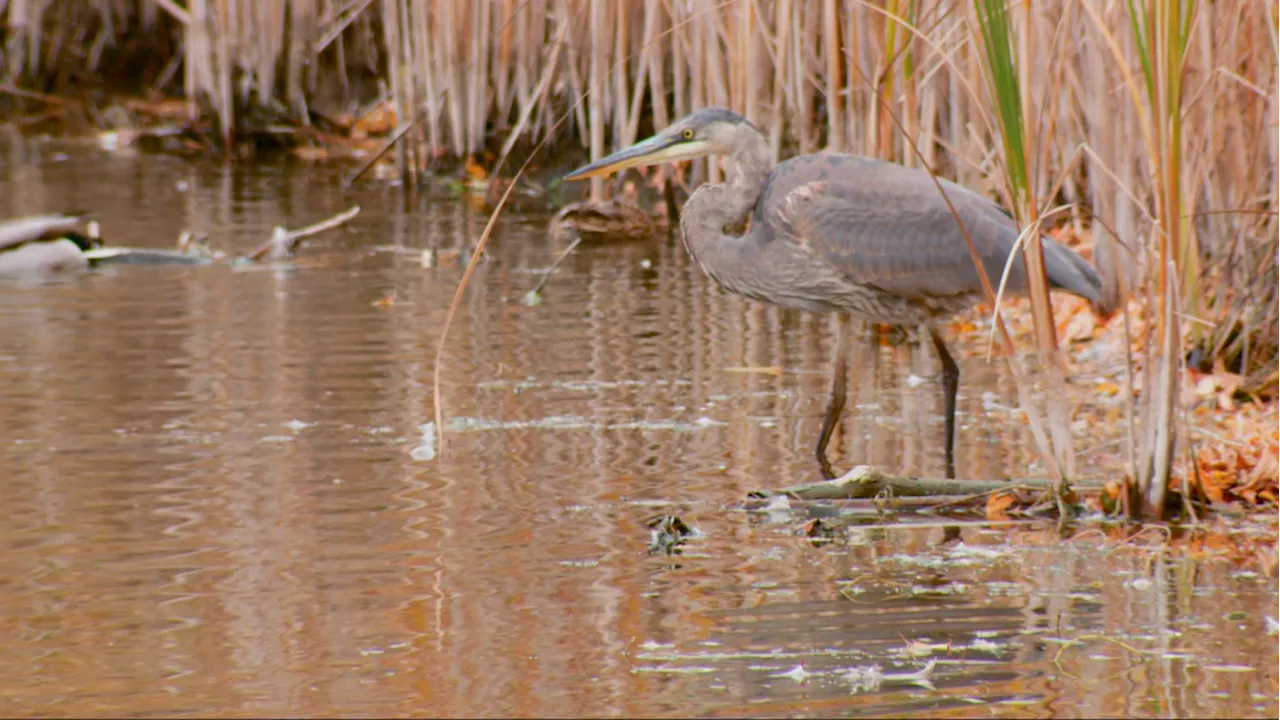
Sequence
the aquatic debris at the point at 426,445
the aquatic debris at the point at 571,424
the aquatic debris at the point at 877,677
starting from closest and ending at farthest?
the aquatic debris at the point at 877,677 < the aquatic debris at the point at 426,445 < the aquatic debris at the point at 571,424

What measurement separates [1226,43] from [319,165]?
9156 mm

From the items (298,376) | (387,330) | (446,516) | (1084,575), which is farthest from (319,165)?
(1084,575)

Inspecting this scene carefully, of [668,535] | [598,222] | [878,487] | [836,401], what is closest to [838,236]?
[836,401]

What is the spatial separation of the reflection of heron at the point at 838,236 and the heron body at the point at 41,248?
4442 millimetres

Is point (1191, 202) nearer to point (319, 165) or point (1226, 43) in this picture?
point (1226, 43)

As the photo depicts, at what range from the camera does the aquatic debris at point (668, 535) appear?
4.55 m

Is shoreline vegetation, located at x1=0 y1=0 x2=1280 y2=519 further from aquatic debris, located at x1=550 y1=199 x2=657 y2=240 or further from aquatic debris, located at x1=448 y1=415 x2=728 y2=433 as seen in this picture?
aquatic debris, located at x1=448 y1=415 x2=728 y2=433

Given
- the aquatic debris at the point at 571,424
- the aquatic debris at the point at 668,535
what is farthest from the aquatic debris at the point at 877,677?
the aquatic debris at the point at 571,424

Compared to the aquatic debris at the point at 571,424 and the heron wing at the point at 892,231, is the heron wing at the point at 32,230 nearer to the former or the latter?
the aquatic debris at the point at 571,424

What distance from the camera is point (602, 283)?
8.97m

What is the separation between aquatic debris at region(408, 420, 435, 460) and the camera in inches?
221

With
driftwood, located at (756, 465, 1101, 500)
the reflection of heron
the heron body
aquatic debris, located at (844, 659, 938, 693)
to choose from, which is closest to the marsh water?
aquatic debris, located at (844, 659, 938, 693)

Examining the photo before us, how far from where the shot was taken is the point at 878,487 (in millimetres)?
4898

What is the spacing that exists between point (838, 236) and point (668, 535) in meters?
1.28
